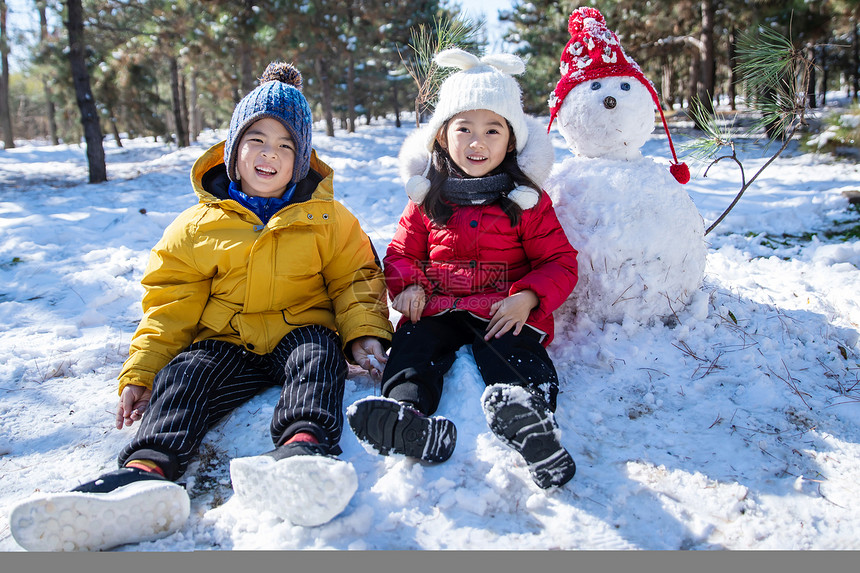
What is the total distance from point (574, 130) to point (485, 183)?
719mm

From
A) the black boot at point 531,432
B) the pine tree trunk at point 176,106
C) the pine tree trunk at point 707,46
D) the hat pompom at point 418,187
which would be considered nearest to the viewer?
the black boot at point 531,432

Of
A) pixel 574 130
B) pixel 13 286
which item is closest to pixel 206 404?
pixel 574 130

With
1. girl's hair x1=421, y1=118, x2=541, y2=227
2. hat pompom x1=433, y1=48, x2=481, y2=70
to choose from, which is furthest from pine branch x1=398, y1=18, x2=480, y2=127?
girl's hair x1=421, y1=118, x2=541, y2=227

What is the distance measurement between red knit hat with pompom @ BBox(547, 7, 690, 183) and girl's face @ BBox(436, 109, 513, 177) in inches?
23.1

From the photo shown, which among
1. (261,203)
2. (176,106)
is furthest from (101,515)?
(176,106)

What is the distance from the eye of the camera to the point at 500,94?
7.74 ft

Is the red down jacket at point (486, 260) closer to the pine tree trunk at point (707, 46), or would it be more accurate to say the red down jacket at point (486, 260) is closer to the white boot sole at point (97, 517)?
the white boot sole at point (97, 517)

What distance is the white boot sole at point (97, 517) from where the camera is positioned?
142 cm

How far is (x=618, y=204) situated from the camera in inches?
100

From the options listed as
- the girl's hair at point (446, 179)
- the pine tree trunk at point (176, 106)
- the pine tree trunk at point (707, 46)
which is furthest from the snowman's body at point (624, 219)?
the pine tree trunk at point (176, 106)

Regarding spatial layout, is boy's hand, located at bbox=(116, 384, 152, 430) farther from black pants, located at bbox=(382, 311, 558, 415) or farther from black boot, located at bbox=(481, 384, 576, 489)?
black boot, located at bbox=(481, 384, 576, 489)

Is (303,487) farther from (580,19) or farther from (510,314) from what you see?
A: (580,19)

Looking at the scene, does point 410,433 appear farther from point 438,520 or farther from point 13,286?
point 13,286

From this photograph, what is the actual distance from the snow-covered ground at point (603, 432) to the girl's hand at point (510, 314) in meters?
0.21
